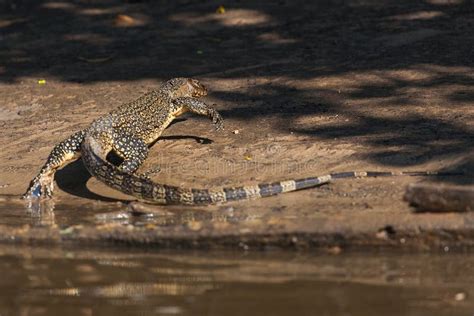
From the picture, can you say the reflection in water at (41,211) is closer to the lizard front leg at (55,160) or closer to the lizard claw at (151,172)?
the lizard front leg at (55,160)

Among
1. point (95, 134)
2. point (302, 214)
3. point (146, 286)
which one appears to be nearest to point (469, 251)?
point (302, 214)

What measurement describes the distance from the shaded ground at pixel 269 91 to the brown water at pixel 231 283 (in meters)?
0.34

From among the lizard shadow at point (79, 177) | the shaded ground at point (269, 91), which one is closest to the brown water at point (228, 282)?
the shaded ground at point (269, 91)

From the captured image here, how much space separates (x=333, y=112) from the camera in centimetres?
1104

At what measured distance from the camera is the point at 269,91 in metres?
12.0

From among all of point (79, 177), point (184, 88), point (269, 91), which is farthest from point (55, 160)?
point (269, 91)

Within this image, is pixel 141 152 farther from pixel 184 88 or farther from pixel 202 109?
pixel 184 88

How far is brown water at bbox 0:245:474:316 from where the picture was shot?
243 inches

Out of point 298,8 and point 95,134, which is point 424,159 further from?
point 298,8

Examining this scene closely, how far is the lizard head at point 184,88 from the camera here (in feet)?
36.1

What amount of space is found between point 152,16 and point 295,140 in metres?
6.37

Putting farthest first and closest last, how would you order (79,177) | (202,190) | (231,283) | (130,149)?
(79,177) → (130,149) → (202,190) → (231,283)

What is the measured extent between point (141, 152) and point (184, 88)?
1.36 m

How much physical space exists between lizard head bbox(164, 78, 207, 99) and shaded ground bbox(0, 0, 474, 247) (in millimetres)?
285
